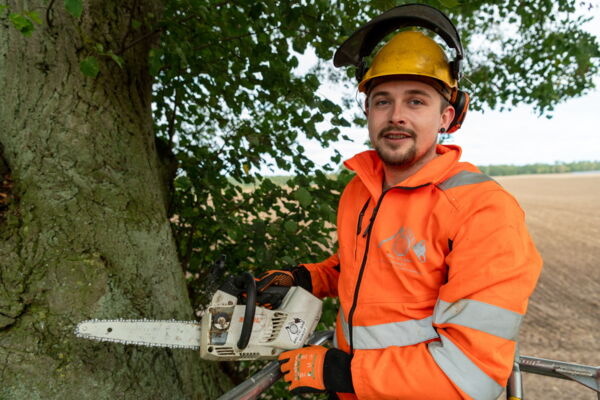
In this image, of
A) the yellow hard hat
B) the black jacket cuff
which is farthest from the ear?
the black jacket cuff

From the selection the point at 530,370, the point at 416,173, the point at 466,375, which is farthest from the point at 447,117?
the point at 530,370

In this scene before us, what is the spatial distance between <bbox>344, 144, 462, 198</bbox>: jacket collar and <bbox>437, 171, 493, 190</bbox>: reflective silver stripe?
0.03 meters

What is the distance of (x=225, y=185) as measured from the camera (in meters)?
2.95

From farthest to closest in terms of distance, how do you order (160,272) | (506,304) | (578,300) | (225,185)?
(578,300) < (225,185) < (160,272) < (506,304)

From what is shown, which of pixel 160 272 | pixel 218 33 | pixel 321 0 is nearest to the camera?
pixel 160 272

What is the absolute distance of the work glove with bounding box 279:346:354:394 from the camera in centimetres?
137

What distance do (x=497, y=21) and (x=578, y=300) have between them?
5.88 metres

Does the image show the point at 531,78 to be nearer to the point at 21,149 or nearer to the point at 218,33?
the point at 218,33

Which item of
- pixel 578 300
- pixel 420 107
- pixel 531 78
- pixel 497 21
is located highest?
pixel 497 21

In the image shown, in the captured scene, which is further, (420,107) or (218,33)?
(218,33)

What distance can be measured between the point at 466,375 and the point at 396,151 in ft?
2.90

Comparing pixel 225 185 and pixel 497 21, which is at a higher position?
pixel 497 21

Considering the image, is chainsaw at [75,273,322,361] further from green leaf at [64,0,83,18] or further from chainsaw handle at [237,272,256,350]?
green leaf at [64,0,83,18]

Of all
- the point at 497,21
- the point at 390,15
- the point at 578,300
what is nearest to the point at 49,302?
the point at 390,15
